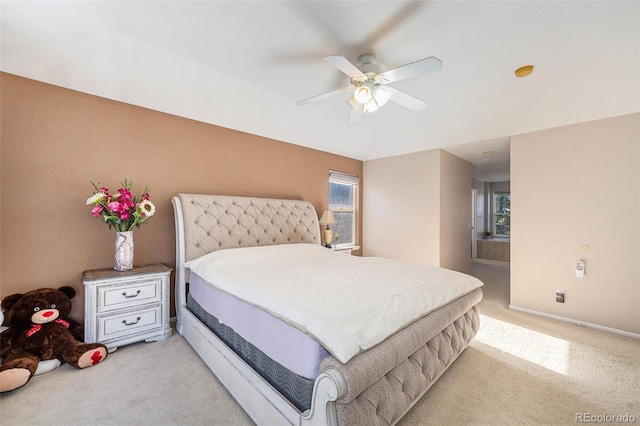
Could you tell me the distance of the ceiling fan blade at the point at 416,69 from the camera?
157 centimetres

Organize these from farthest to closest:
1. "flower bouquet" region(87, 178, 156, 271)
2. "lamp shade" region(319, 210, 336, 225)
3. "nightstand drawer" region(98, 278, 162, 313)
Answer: "lamp shade" region(319, 210, 336, 225) → "flower bouquet" region(87, 178, 156, 271) → "nightstand drawer" region(98, 278, 162, 313)

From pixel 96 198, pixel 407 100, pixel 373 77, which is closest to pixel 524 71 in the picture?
pixel 407 100

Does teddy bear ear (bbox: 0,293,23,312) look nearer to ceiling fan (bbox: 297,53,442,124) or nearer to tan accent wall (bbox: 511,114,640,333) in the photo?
ceiling fan (bbox: 297,53,442,124)

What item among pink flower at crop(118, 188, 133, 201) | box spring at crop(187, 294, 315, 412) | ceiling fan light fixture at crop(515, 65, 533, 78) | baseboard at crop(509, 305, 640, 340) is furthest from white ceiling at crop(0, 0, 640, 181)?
baseboard at crop(509, 305, 640, 340)

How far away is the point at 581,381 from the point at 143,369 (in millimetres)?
3299

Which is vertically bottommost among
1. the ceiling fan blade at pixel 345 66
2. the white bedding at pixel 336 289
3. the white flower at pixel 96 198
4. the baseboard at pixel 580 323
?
the baseboard at pixel 580 323

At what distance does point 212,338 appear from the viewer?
A: 1.96m

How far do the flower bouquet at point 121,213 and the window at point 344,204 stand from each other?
2862 millimetres

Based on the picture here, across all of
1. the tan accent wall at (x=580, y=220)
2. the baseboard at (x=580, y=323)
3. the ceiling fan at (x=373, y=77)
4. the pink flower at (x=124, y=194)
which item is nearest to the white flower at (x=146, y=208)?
the pink flower at (x=124, y=194)

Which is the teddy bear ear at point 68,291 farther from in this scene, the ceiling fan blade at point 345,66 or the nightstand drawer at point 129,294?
the ceiling fan blade at point 345,66

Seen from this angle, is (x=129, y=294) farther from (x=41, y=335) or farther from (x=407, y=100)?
(x=407, y=100)

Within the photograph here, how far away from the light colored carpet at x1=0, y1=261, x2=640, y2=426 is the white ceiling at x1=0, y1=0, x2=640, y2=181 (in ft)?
7.81

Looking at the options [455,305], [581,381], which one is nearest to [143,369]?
[455,305]

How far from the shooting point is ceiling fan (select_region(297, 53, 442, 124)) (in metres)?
1.65
